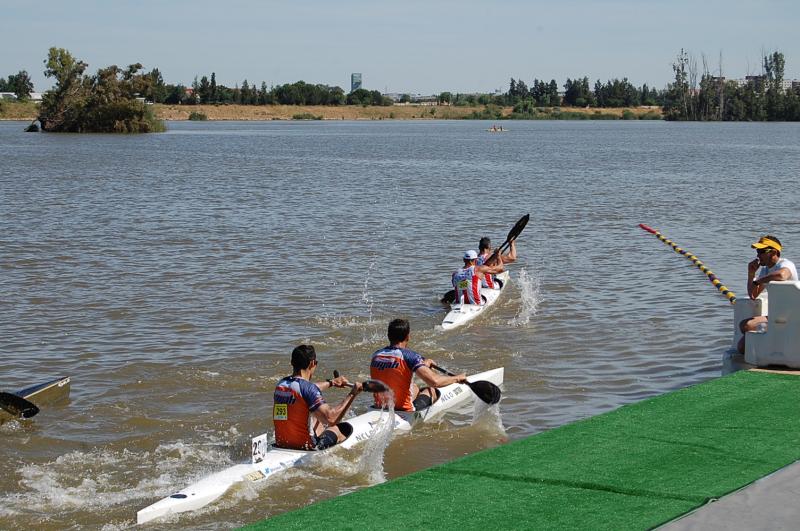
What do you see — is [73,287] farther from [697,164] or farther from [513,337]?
[697,164]

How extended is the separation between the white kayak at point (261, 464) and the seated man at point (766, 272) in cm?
387

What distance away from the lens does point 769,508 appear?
735cm

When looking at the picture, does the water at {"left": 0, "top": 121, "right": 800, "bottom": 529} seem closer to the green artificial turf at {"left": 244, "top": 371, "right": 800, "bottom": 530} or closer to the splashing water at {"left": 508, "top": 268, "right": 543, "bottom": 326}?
the splashing water at {"left": 508, "top": 268, "right": 543, "bottom": 326}

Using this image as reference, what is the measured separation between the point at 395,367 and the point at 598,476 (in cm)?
317

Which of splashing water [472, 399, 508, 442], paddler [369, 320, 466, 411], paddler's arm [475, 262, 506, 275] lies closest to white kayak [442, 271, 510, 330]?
paddler's arm [475, 262, 506, 275]

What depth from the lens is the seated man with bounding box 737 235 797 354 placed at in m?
12.6

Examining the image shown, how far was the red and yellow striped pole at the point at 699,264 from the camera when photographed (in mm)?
19203

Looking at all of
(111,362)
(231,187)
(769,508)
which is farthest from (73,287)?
(231,187)

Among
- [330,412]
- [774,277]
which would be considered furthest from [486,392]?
[774,277]

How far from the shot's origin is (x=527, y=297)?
19578mm

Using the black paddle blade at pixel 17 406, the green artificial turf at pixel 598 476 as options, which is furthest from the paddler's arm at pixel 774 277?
the black paddle blade at pixel 17 406

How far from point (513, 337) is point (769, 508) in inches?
364

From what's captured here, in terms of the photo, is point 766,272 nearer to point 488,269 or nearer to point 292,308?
point 488,269

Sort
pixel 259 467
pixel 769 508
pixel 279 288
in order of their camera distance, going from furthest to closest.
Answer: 1. pixel 279 288
2. pixel 259 467
3. pixel 769 508
